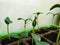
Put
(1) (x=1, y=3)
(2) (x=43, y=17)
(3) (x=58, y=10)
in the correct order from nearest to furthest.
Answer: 1. (1) (x=1, y=3)
2. (2) (x=43, y=17)
3. (3) (x=58, y=10)

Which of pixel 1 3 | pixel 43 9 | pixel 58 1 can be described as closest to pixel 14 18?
pixel 1 3

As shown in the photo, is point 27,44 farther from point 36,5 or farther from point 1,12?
point 36,5

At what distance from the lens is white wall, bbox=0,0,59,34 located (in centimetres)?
98

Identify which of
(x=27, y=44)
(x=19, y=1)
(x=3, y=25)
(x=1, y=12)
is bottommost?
(x=27, y=44)

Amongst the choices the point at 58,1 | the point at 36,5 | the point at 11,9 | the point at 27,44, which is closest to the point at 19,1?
the point at 11,9

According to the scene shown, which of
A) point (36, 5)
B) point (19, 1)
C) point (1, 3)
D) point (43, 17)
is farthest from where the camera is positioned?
point (43, 17)

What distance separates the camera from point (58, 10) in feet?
4.68

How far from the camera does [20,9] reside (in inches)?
42.4

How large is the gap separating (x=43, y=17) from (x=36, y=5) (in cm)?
19

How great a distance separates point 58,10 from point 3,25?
76 centimetres

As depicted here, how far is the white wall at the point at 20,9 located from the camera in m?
0.98

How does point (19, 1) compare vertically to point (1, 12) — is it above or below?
above

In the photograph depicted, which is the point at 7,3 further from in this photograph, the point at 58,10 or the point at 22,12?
the point at 58,10

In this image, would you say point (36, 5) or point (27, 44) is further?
point (36, 5)
